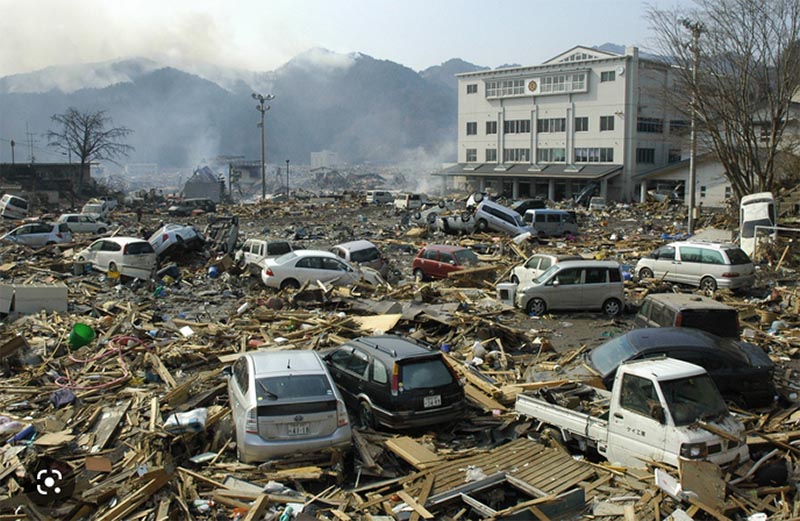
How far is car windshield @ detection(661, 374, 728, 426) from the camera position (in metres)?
Result: 8.40

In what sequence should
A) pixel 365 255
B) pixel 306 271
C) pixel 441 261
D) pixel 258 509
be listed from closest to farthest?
pixel 258 509
pixel 306 271
pixel 441 261
pixel 365 255

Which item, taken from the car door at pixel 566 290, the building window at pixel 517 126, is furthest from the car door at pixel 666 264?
the building window at pixel 517 126

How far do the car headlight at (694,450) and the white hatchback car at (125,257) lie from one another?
2006cm

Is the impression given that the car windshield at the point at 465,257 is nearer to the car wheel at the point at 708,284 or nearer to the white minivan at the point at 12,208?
the car wheel at the point at 708,284

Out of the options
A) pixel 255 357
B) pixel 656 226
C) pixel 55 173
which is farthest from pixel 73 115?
pixel 255 357

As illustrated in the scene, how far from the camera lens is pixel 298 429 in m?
8.87

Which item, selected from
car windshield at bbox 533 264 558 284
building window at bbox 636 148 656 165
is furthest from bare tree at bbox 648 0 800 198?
building window at bbox 636 148 656 165

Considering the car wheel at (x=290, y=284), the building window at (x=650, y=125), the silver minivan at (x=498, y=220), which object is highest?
the building window at (x=650, y=125)

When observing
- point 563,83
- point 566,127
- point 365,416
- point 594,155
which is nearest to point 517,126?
point 566,127

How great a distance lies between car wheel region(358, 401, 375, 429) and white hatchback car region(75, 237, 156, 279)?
1588 cm

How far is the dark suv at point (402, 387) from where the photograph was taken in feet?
32.9

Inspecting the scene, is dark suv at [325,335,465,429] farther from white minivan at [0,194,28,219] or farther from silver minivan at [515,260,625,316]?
white minivan at [0,194,28,219]

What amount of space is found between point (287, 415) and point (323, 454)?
659 mm

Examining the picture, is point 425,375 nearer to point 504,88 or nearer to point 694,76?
point 694,76
